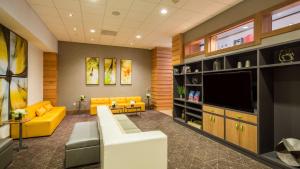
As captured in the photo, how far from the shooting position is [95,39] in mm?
6957

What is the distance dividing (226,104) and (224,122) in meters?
0.42

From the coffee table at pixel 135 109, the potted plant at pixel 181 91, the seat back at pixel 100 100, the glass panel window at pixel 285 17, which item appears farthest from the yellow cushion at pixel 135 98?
the glass panel window at pixel 285 17

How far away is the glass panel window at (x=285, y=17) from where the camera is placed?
121 inches

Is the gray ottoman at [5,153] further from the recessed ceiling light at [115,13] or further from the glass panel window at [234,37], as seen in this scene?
the glass panel window at [234,37]

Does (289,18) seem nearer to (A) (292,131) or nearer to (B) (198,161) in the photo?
(A) (292,131)

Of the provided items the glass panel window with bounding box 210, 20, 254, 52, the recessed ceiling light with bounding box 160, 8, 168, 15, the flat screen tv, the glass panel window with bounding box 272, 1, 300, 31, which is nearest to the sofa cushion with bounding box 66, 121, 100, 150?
the flat screen tv

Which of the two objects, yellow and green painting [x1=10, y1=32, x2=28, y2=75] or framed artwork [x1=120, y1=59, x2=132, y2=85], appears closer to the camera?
yellow and green painting [x1=10, y1=32, x2=28, y2=75]

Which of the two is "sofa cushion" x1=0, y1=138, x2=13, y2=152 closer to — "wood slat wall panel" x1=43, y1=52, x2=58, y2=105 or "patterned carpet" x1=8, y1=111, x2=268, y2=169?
"patterned carpet" x1=8, y1=111, x2=268, y2=169

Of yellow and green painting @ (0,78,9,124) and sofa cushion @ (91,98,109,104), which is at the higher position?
yellow and green painting @ (0,78,9,124)

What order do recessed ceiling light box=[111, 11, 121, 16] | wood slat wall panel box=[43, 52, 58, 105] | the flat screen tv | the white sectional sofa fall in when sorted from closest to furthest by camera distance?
the white sectional sofa → the flat screen tv → recessed ceiling light box=[111, 11, 121, 16] → wood slat wall panel box=[43, 52, 58, 105]

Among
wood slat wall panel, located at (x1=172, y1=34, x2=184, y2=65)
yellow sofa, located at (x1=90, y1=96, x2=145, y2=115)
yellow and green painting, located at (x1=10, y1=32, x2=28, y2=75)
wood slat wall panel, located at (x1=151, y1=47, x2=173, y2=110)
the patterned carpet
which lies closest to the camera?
the patterned carpet

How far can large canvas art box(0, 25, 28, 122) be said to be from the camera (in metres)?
3.62

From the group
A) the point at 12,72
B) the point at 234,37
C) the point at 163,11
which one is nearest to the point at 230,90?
the point at 234,37

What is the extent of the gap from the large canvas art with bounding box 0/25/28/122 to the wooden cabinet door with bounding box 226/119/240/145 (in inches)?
205
